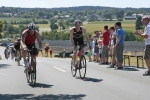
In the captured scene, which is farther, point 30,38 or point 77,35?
point 77,35

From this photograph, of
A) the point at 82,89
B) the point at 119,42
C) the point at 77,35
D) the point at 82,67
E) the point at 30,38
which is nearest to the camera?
the point at 82,89

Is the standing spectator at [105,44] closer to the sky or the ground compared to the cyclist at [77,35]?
closer to the ground

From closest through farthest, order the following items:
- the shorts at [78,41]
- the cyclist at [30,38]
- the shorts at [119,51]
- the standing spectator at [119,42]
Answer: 1. the cyclist at [30,38]
2. the shorts at [78,41]
3. the standing spectator at [119,42]
4. the shorts at [119,51]

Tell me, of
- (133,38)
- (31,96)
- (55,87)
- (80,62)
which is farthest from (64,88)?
(133,38)

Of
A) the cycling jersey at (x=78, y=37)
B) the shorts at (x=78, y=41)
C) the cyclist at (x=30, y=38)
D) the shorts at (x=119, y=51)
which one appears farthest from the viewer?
the shorts at (x=119, y=51)

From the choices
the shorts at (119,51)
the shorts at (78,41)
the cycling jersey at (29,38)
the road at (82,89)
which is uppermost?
the cycling jersey at (29,38)

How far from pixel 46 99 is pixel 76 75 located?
4854 millimetres

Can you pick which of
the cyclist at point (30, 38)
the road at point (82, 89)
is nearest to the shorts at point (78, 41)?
the road at point (82, 89)

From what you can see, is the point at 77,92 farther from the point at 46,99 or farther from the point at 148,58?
the point at 148,58

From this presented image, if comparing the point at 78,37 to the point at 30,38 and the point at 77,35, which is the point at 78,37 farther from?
the point at 30,38

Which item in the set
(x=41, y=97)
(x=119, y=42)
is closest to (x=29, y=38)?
(x=41, y=97)

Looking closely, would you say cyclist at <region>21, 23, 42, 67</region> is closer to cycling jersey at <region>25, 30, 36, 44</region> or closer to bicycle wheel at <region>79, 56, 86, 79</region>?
cycling jersey at <region>25, 30, 36, 44</region>

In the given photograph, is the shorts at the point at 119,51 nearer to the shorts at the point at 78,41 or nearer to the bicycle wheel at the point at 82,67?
the bicycle wheel at the point at 82,67

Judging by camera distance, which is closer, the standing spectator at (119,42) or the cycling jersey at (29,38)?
the cycling jersey at (29,38)
